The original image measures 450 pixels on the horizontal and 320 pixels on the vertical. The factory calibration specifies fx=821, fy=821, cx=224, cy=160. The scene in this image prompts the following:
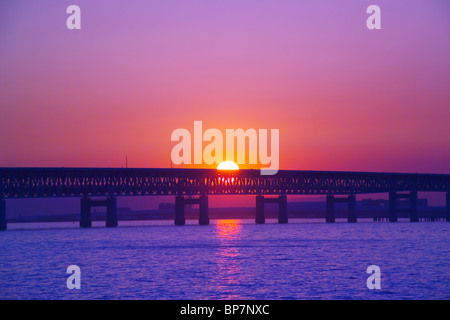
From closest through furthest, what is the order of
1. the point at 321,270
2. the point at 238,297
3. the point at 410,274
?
the point at 238,297
the point at 410,274
the point at 321,270

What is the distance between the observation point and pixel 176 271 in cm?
7956

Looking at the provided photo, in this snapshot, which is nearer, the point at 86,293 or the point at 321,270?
the point at 86,293

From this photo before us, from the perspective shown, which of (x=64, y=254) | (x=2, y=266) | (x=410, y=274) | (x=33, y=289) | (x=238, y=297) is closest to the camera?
(x=238, y=297)

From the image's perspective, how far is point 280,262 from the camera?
90.4m
